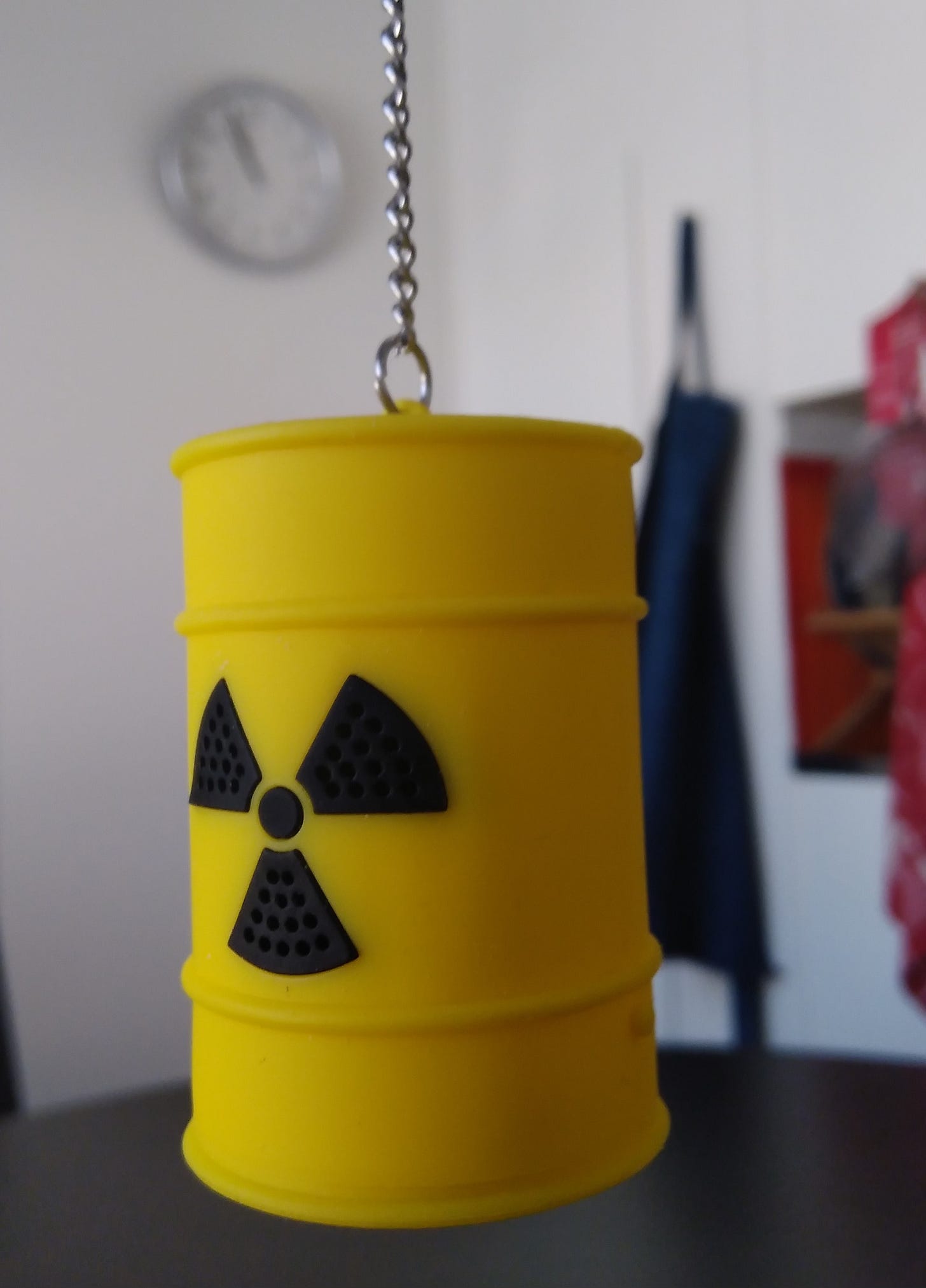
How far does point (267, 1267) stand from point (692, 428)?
1067mm

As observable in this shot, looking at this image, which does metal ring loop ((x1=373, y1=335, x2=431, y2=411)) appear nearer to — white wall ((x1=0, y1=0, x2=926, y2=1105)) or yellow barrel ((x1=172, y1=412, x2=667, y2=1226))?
yellow barrel ((x1=172, y1=412, x2=667, y2=1226))

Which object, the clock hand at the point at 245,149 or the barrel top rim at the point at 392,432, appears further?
the clock hand at the point at 245,149

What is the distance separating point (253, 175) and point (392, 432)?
1.47 m

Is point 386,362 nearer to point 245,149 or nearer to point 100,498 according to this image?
point 100,498

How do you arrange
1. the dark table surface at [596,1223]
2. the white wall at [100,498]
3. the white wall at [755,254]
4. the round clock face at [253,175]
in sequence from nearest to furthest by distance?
the dark table surface at [596,1223] < the white wall at [755,254] < the white wall at [100,498] < the round clock face at [253,175]

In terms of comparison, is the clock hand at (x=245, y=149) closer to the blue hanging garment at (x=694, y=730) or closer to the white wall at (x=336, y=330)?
the white wall at (x=336, y=330)

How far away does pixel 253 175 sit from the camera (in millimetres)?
1717

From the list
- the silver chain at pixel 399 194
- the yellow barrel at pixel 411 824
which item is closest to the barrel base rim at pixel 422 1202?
the yellow barrel at pixel 411 824

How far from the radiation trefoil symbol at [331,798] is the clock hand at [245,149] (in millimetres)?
1485

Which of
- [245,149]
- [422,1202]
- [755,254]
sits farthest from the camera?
[245,149]

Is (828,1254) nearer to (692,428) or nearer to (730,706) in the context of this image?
(730,706)

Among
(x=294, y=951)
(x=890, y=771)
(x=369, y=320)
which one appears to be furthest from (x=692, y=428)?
(x=294, y=951)

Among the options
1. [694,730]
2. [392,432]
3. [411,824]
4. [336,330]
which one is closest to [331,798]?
[411,824]

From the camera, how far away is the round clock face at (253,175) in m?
1.66
